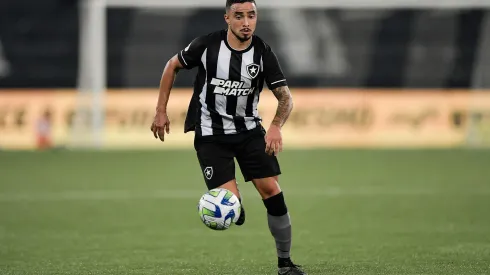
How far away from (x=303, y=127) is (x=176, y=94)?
9.34ft

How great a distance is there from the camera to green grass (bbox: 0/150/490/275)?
7.47m

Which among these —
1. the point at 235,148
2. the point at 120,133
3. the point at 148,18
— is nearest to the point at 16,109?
the point at 120,133

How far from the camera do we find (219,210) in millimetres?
6492

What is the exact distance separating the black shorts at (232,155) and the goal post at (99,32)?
14.7 metres

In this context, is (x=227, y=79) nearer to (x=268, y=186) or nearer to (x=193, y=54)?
(x=193, y=54)

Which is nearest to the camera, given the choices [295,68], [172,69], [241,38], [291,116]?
[241,38]

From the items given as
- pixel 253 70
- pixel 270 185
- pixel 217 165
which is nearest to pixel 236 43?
pixel 253 70

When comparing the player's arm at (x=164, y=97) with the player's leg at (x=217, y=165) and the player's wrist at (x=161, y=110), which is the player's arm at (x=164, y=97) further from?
the player's leg at (x=217, y=165)

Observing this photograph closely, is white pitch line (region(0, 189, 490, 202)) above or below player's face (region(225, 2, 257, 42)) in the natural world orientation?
below

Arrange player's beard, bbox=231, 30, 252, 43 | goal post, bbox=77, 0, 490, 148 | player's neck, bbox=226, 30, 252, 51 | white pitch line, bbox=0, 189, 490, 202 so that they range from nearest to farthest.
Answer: player's beard, bbox=231, 30, 252, 43 → player's neck, bbox=226, 30, 252, 51 → white pitch line, bbox=0, 189, 490, 202 → goal post, bbox=77, 0, 490, 148

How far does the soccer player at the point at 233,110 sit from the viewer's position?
671 cm

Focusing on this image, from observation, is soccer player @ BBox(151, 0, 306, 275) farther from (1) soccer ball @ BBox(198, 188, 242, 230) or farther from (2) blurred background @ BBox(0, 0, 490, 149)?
(2) blurred background @ BBox(0, 0, 490, 149)

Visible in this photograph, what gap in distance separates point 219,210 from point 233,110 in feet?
2.43

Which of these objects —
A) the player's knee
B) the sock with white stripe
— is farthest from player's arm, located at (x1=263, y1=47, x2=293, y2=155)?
the sock with white stripe
